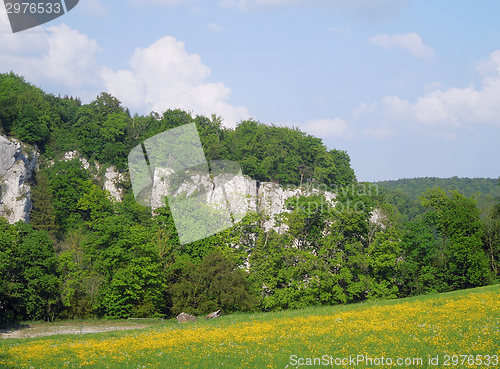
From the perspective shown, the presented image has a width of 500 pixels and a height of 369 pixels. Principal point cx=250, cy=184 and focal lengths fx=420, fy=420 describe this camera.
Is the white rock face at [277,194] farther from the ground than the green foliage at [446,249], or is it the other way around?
the white rock face at [277,194]

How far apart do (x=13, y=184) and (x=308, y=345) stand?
6634 cm

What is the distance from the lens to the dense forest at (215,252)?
46.6 m

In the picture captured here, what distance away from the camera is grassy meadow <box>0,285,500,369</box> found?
1675 cm

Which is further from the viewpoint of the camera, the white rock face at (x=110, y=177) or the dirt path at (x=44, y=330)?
the white rock face at (x=110, y=177)

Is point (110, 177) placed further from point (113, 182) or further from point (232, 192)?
point (232, 192)

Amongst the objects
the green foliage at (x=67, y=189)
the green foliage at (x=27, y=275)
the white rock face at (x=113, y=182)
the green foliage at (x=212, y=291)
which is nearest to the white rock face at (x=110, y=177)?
the white rock face at (x=113, y=182)

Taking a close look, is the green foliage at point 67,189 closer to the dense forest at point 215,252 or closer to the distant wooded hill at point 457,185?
the dense forest at point 215,252

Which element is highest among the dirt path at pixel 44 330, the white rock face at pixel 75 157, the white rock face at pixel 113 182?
the white rock face at pixel 75 157

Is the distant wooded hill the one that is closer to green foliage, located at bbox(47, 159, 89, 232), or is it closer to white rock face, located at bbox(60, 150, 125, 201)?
white rock face, located at bbox(60, 150, 125, 201)

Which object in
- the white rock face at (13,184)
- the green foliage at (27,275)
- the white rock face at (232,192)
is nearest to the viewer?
the green foliage at (27,275)

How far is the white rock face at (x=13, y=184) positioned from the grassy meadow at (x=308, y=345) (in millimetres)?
50401

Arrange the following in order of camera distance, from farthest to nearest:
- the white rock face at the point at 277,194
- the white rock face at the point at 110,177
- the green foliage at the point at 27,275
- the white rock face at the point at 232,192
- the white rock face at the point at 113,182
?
the white rock face at the point at 113,182
the white rock face at the point at 110,177
the white rock face at the point at 277,194
the white rock face at the point at 232,192
the green foliage at the point at 27,275

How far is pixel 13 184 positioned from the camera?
70188 millimetres

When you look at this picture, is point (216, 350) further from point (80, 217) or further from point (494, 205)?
point (80, 217)
